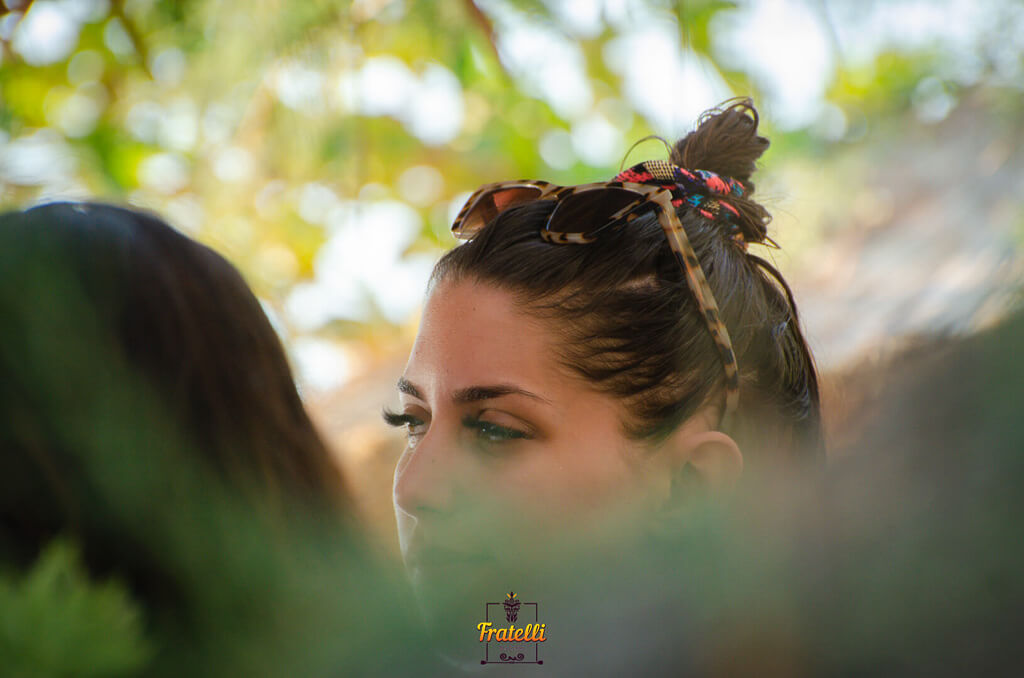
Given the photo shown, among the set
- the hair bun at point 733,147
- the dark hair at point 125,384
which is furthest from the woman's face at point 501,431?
the hair bun at point 733,147

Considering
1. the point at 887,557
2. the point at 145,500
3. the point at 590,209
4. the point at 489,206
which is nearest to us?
the point at 887,557

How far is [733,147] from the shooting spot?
1227mm

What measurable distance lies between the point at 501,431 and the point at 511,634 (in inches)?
20.6

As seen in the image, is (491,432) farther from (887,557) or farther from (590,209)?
(887,557)

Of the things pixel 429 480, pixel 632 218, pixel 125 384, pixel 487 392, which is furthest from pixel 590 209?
pixel 125 384

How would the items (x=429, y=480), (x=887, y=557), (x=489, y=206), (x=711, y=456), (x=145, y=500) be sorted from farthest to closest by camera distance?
1. (x=489, y=206)
2. (x=711, y=456)
3. (x=429, y=480)
4. (x=145, y=500)
5. (x=887, y=557)

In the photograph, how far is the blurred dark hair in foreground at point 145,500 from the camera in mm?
296

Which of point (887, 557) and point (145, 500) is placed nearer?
point (887, 557)

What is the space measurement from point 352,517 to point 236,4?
954 millimetres

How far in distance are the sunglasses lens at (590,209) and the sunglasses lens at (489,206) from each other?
0.36ft

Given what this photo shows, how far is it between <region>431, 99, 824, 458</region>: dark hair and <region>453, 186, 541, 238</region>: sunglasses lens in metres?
0.06

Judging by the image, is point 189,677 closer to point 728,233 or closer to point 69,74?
point 728,233

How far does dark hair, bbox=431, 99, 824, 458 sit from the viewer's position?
1000 mm

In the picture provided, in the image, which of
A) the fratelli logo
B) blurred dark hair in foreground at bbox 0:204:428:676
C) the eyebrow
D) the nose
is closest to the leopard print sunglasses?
the eyebrow
